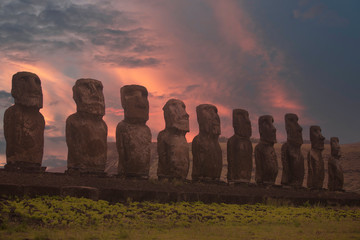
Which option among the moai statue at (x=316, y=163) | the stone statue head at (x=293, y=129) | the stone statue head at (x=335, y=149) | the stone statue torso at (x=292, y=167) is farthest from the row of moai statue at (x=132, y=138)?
the stone statue head at (x=335, y=149)

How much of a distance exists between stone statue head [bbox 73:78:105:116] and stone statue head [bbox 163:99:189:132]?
2338 mm

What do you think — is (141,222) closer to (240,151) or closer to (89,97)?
(89,97)

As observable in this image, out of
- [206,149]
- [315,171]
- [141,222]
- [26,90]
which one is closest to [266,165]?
[206,149]

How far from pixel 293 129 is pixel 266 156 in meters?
2.27

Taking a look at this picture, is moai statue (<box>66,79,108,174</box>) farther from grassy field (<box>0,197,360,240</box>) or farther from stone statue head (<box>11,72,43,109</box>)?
grassy field (<box>0,197,360,240</box>)

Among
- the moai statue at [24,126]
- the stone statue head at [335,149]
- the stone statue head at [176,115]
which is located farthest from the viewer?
the stone statue head at [335,149]

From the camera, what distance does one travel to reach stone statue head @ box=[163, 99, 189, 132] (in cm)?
1356

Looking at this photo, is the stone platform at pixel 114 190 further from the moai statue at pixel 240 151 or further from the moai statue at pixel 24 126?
the moai statue at pixel 240 151

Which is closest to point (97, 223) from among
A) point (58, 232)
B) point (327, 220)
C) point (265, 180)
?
point (58, 232)

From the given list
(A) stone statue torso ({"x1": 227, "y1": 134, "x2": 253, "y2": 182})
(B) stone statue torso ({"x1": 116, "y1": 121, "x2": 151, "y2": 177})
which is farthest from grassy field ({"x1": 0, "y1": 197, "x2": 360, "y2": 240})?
(A) stone statue torso ({"x1": 227, "y1": 134, "x2": 253, "y2": 182})

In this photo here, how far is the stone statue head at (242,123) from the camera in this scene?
607 inches

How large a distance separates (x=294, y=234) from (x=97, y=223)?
3276 millimetres

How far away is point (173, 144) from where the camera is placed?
522 inches

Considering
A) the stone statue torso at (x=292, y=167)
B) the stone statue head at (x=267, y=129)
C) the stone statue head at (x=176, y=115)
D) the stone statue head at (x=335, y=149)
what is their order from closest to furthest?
the stone statue head at (x=176, y=115)
the stone statue head at (x=267, y=129)
the stone statue torso at (x=292, y=167)
the stone statue head at (x=335, y=149)
